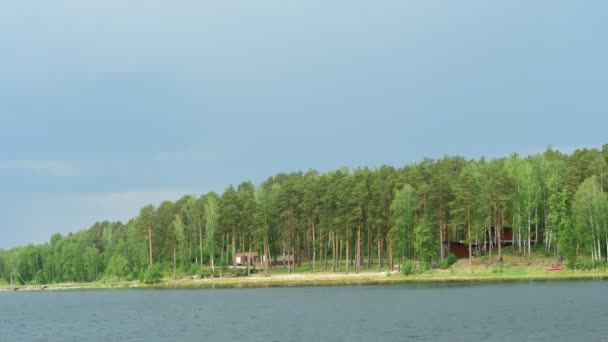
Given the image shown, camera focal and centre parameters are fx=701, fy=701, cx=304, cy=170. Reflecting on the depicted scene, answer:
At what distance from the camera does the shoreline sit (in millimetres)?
95550

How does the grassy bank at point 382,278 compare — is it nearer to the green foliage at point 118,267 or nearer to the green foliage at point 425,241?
the green foliage at point 425,241

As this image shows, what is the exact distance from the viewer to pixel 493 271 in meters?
103

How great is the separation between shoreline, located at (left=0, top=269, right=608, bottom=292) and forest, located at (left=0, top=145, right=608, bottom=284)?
319cm

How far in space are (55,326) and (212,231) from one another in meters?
71.5

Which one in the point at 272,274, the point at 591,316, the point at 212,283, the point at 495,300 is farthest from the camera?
the point at 272,274

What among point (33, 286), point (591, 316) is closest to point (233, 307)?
point (591, 316)

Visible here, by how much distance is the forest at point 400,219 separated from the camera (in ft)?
335

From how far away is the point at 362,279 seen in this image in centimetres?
10950

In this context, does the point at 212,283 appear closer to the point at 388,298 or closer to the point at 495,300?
the point at 388,298

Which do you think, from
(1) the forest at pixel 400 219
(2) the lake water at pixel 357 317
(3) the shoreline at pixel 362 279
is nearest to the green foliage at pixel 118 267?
(1) the forest at pixel 400 219

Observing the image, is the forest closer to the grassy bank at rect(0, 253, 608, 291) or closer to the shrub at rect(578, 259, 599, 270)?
the shrub at rect(578, 259, 599, 270)

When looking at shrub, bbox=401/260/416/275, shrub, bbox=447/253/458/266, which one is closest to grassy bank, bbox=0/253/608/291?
shrub, bbox=401/260/416/275

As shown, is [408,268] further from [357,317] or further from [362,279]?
[357,317]

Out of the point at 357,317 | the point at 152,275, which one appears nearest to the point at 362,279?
the point at 152,275
